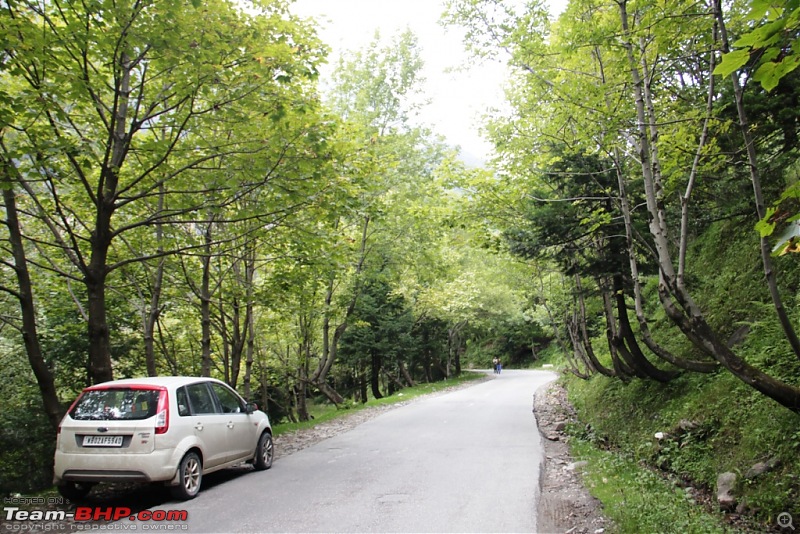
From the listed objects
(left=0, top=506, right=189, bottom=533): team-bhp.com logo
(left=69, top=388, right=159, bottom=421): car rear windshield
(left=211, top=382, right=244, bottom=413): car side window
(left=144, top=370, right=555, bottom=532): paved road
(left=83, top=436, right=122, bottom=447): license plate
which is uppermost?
(left=69, top=388, right=159, bottom=421): car rear windshield

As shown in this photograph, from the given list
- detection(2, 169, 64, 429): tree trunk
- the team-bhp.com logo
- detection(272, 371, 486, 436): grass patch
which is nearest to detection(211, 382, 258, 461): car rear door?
the team-bhp.com logo

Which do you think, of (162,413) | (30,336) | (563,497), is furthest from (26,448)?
(563,497)

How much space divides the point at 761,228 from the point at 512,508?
173 inches

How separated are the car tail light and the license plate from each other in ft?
1.51

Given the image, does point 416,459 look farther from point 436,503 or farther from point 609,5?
point 609,5

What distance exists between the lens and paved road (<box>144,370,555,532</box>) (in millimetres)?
5426

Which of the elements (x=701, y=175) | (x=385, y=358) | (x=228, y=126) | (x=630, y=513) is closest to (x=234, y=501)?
(x=630, y=513)

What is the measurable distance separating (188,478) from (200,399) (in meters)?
1.15

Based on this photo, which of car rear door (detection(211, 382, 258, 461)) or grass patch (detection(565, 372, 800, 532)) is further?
car rear door (detection(211, 382, 258, 461))

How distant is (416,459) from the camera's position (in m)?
8.87

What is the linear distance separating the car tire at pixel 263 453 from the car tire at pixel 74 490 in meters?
2.57

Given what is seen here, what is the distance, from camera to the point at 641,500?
18.4 feet

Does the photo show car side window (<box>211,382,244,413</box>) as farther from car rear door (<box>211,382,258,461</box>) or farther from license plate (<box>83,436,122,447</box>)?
license plate (<box>83,436,122,447</box>)
